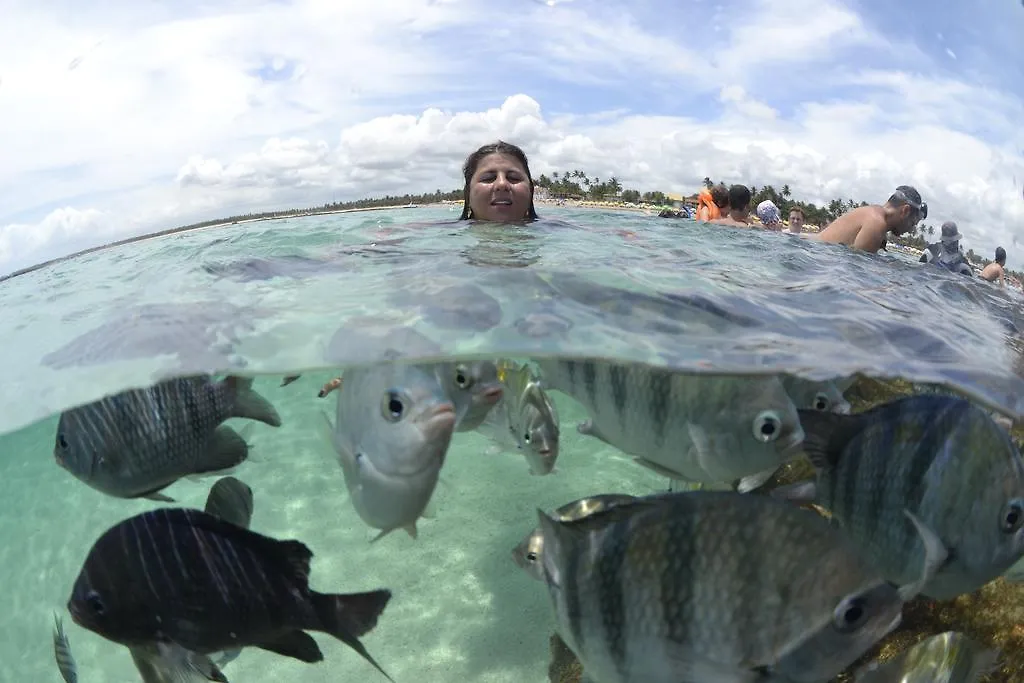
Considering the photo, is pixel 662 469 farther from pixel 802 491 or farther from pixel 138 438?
pixel 138 438

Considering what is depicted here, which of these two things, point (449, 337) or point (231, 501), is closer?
point (231, 501)

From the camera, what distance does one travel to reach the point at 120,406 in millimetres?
3004

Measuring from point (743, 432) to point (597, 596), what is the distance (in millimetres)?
1233

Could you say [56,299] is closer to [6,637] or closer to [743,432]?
[6,637]

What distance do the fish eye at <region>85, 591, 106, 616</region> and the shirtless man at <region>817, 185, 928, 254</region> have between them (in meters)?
8.26

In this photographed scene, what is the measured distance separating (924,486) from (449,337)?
126 inches

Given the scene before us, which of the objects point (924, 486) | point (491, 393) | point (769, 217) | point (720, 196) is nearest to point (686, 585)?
point (924, 486)

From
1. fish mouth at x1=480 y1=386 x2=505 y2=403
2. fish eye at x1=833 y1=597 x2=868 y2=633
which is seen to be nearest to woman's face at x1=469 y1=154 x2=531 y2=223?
fish mouth at x1=480 y1=386 x2=505 y2=403

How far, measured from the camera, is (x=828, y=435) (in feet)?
9.40

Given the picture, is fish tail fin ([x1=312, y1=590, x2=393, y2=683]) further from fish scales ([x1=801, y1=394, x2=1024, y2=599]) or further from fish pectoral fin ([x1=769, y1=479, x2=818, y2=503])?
fish scales ([x1=801, y1=394, x2=1024, y2=599])

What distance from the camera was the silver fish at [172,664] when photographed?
252cm

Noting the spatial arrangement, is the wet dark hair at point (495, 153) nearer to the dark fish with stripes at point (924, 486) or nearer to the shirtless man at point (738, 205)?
the shirtless man at point (738, 205)

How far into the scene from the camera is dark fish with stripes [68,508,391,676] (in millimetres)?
2447

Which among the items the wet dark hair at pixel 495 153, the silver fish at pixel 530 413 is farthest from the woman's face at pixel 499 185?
the silver fish at pixel 530 413
